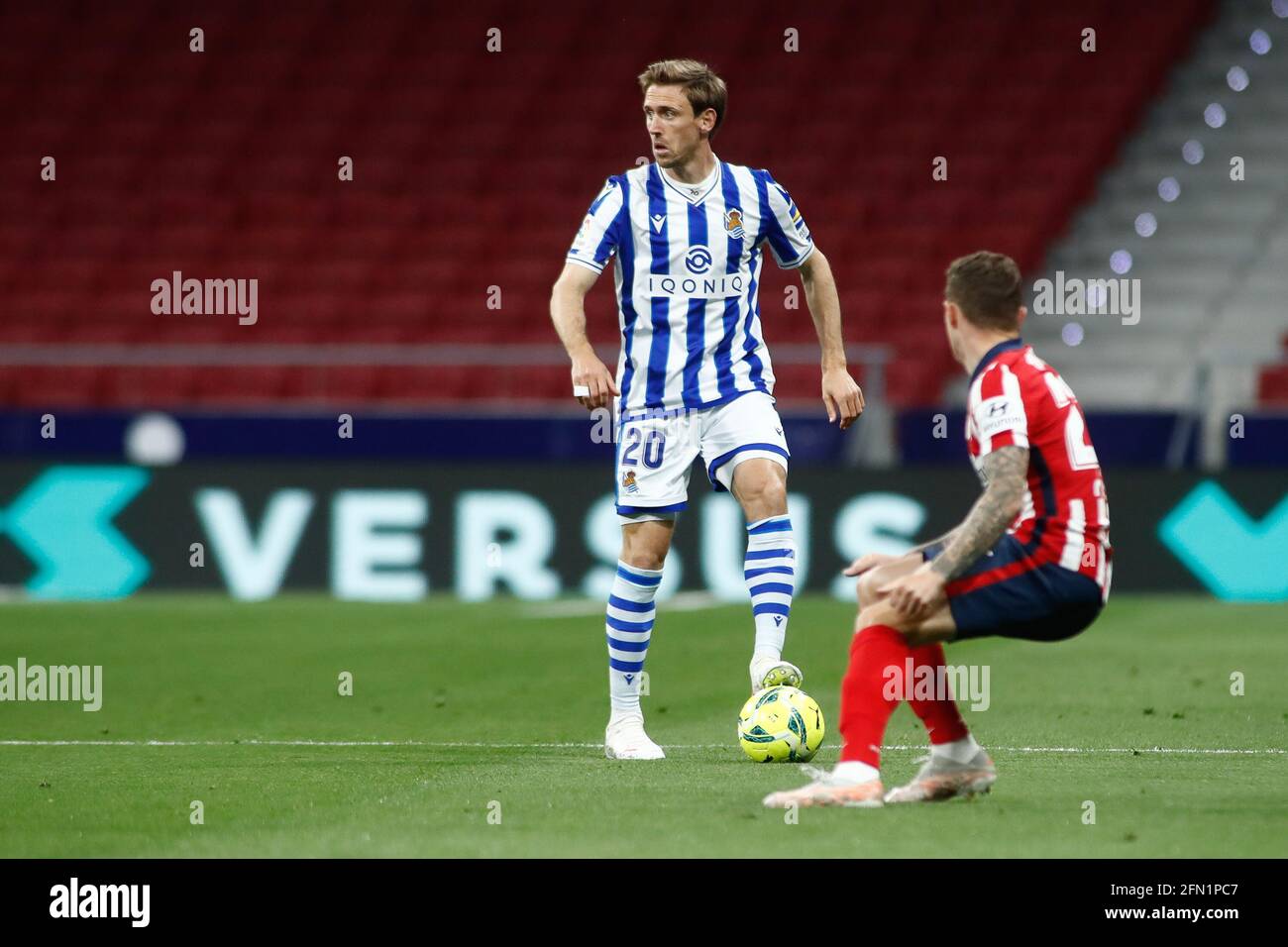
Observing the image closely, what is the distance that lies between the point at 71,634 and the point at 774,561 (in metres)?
5.90

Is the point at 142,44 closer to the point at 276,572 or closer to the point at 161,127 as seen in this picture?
the point at 161,127

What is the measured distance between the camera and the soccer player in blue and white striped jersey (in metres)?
7.12

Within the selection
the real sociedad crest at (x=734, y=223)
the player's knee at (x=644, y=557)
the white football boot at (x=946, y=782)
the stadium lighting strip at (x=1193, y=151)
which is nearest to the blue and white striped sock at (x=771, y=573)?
the player's knee at (x=644, y=557)

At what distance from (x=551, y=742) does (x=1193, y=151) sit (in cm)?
1445

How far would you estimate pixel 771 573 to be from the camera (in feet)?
23.3

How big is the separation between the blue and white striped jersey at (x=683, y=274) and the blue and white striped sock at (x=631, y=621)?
1.88 ft

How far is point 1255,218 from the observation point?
19.5 m

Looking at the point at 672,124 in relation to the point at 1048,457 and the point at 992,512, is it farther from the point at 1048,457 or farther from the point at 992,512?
the point at 992,512

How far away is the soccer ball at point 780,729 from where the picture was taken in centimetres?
668

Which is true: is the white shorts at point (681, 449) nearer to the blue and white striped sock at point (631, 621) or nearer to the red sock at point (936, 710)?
the blue and white striped sock at point (631, 621)

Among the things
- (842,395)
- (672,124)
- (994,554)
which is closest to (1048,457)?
(994,554)

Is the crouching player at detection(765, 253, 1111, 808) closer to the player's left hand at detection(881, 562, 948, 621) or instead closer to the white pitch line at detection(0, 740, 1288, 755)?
the player's left hand at detection(881, 562, 948, 621)

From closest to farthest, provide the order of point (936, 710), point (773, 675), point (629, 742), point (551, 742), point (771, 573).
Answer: point (936, 710), point (773, 675), point (629, 742), point (771, 573), point (551, 742)

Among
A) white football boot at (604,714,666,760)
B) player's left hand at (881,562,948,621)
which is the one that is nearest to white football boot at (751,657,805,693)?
white football boot at (604,714,666,760)
